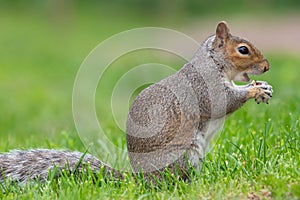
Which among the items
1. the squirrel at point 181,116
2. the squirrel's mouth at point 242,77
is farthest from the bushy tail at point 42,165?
the squirrel's mouth at point 242,77

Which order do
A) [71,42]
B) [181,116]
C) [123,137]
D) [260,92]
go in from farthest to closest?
[71,42] < [123,137] < [260,92] < [181,116]

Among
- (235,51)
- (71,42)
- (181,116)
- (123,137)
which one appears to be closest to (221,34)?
(235,51)

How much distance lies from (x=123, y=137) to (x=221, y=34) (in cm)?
132

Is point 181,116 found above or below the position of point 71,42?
below

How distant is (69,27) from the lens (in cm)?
1584

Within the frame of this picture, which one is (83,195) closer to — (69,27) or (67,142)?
(67,142)

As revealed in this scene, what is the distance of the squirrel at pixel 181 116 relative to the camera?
286 cm

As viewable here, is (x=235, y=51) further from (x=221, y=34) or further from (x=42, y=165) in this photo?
(x=42, y=165)

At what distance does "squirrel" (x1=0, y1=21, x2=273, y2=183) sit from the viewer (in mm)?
2859

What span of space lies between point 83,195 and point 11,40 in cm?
1148

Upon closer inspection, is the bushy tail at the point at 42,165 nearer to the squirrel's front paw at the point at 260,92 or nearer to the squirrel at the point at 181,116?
the squirrel at the point at 181,116

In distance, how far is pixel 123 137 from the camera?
4.16m

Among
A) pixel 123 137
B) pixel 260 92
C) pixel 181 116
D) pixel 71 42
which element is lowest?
pixel 181 116

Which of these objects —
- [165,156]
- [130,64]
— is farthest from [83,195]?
[130,64]
